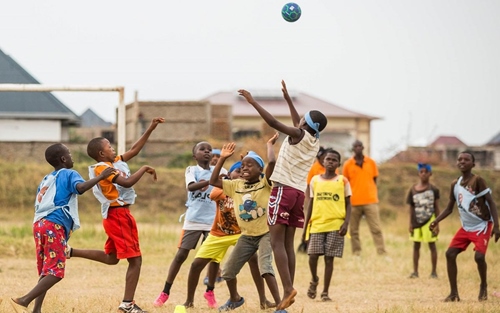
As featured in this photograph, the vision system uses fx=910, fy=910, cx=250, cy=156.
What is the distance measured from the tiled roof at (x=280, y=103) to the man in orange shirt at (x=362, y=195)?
29.4m

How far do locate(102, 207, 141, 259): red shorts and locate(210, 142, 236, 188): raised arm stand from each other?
920 millimetres

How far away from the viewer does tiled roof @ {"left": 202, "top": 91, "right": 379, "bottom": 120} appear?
1850 inches

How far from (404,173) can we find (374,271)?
15.5 metres

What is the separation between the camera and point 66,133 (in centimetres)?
3002

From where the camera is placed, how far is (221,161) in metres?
8.71

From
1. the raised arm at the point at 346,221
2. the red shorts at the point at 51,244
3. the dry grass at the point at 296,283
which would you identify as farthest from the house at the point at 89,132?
the red shorts at the point at 51,244

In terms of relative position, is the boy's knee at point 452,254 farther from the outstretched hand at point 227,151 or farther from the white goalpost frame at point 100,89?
the white goalpost frame at point 100,89

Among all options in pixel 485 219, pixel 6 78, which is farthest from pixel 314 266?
pixel 6 78

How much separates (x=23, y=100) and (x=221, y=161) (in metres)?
13.7

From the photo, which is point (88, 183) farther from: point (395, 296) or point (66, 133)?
point (66, 133)

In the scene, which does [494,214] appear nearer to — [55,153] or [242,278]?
[242,278]

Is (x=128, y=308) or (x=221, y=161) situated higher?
(x=221, y=161)

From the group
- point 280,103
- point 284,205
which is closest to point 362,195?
point 284,205

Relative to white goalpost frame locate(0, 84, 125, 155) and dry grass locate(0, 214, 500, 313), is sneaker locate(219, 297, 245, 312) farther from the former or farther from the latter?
white goalpost frame locate(0, 84, 125, 155)
